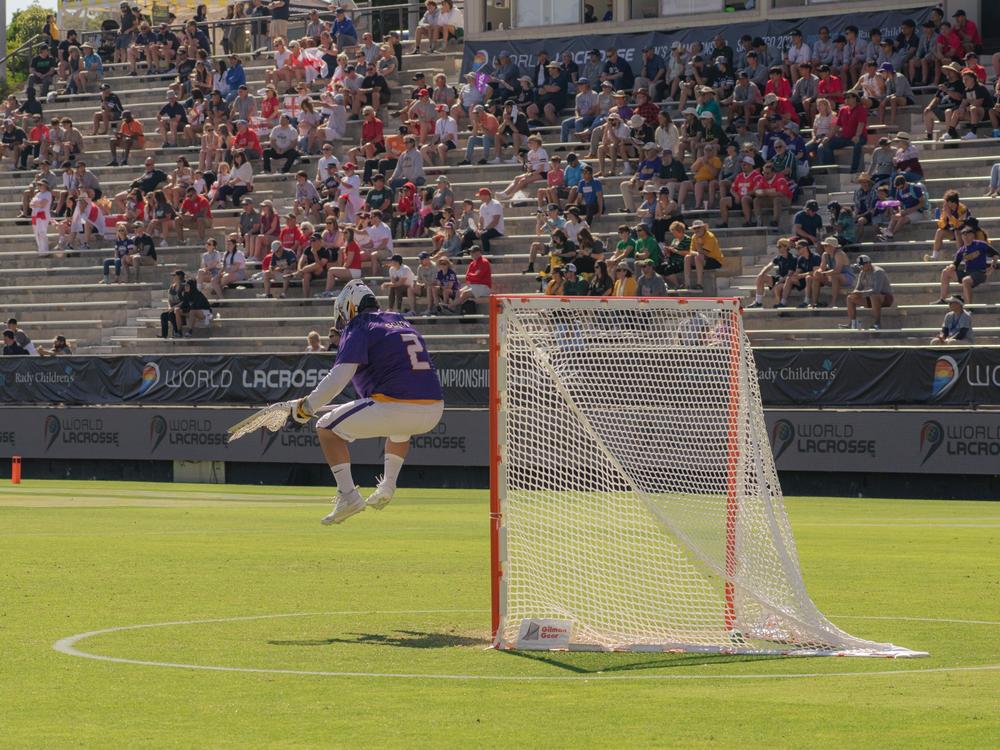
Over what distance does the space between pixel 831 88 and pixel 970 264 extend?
6.76m

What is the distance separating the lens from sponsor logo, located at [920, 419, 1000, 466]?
26.6 meters

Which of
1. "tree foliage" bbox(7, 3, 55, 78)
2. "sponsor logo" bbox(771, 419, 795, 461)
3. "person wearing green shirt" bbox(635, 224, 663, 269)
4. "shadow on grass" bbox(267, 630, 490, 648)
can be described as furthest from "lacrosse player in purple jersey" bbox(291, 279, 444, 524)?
"tree foliage" bbox(7, 3, 55, 78)

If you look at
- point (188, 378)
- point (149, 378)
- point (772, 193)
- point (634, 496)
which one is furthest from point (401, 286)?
point (634, 496)

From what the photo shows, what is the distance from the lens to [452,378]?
103 feet

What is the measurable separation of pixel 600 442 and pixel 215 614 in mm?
2943

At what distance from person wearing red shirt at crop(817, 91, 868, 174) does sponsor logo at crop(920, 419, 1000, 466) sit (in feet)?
26.9

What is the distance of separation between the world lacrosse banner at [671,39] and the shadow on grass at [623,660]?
28.4m

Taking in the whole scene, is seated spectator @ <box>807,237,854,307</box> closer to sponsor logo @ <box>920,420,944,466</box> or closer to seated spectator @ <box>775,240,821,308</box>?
seated spectator @ <box>775,240,821,308</box>

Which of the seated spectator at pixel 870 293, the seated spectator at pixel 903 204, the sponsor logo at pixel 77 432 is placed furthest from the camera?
the sponsor logo at pixel 77 432

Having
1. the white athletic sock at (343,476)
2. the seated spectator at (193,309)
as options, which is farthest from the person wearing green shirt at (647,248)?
the white athletic sock at (343,476)

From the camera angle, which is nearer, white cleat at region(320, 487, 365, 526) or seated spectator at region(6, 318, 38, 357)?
white cleat at region(320, 487, 365, 526)

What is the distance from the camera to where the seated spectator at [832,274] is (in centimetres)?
3038

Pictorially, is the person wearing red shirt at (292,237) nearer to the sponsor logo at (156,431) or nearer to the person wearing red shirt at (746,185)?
the sponsor logo at (156,431)

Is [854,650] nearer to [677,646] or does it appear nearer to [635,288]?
[677,646]
